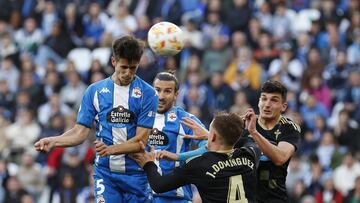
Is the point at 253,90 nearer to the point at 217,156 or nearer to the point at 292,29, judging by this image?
the point at 292,29

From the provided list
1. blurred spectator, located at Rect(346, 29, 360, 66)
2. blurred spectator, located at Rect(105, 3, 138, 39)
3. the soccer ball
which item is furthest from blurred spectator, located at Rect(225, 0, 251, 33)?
the soccer ball

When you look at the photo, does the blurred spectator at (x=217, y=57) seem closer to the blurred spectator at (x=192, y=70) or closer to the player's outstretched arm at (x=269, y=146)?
the blurred spectator at (x=192, y=70)

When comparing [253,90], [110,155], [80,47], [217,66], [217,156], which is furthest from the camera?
[80,47]

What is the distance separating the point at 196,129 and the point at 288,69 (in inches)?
440

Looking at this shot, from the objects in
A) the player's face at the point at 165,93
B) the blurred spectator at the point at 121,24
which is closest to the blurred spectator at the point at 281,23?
the blurred spectator at the point at 121,24

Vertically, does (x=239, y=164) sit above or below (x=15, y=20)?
below

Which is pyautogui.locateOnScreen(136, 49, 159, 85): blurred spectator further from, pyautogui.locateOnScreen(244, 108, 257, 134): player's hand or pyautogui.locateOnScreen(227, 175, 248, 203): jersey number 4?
pyautogui.locateOnScreen(227, 175, 248, 203): jersey number 4

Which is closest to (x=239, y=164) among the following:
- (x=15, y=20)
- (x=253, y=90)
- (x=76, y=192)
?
(x=76, y=192)

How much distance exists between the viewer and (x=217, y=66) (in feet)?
77.7

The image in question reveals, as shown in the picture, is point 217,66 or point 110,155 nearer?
point 110,155

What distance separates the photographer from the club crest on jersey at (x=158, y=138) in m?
12.9

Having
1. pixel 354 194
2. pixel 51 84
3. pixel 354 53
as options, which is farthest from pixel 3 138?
pixel 354 53

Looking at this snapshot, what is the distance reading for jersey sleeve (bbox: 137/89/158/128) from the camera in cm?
1137

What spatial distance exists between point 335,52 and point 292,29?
64.0 inches
